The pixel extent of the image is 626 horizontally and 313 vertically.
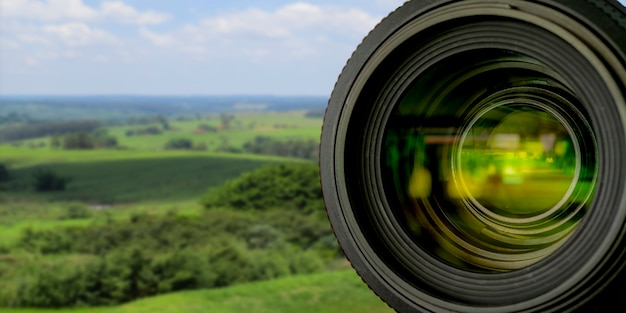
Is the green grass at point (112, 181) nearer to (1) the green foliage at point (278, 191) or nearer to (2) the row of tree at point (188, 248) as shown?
(2) the row of tree at point (188, 248)

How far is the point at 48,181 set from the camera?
31.2ft

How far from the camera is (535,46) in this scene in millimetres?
1289

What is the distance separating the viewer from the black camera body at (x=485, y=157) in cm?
122

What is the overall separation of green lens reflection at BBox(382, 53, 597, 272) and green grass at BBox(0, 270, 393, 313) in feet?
9.73

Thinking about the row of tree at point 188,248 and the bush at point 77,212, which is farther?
the bush at point 77,212

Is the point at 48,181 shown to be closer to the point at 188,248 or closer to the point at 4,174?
the point at 4,174

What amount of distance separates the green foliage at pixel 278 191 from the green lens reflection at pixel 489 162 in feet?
19.1

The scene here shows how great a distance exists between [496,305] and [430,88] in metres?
0.49

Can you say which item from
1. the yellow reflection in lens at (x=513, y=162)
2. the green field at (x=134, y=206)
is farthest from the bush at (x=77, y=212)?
the yellow reflection in lens at (x=513, y=162)

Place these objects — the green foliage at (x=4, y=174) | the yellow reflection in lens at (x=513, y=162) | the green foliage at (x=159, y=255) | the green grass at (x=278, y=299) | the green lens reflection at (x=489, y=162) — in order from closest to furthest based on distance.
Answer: the green lens reflection at (x=489, y=162), the yellow reflection in lens at (x=513, y=162), the green grass at (x=278, y=299), the green foliage at (x=159, y=255), the green foliage at (x=4, y=174)

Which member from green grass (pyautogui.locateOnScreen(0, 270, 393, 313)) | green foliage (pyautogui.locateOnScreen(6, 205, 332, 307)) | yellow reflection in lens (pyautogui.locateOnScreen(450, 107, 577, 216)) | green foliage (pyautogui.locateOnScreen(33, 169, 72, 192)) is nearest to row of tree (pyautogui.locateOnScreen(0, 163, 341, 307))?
Result: green foliage (pyautogui.locateOnScreen(6, 205, 332, 307))

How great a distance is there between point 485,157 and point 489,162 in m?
0.02

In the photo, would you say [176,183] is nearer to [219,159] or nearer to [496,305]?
[219,159]

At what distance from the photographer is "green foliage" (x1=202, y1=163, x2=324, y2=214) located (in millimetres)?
7871
